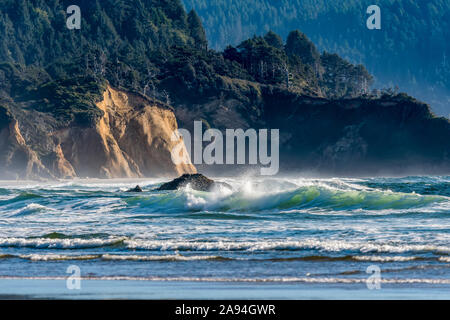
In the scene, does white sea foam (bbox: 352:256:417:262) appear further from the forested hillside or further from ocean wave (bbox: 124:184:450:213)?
the forested hillside

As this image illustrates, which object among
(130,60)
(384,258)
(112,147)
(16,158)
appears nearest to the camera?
(384,258)

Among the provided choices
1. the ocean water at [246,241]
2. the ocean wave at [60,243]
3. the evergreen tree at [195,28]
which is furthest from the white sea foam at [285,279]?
the evergreen tree at [195,28]

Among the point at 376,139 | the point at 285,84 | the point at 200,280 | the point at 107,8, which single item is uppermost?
the point at 107,8

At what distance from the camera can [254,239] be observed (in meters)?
17.2

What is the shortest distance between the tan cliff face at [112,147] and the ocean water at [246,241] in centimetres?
3849

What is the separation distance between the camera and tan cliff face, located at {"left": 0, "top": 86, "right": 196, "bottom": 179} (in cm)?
6556

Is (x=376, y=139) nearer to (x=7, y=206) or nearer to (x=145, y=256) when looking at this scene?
(x=7, y=206)

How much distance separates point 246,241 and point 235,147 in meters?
87.4

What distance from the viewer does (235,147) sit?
10419 cm

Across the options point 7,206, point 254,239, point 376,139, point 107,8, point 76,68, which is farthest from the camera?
point 107,8

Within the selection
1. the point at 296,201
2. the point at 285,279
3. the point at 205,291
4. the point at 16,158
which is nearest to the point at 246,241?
the point at 285,279

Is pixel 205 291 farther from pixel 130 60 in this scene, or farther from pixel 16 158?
pixel 130 60

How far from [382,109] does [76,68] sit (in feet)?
157

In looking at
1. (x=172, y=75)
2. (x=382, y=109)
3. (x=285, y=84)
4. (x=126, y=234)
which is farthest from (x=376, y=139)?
(x=126, y=234)
